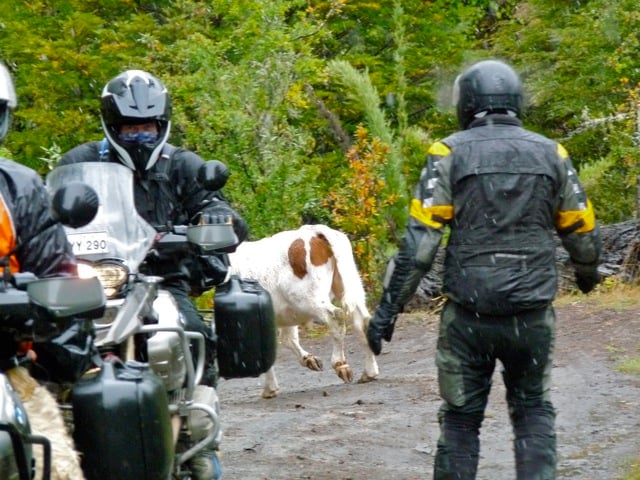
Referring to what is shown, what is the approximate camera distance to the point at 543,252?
5.47 metres

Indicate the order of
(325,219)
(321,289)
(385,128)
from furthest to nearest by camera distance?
(325,219), (385,128), (321,289)

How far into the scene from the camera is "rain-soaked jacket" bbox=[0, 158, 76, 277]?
13.0ft

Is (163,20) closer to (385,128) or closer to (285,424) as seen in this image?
(385,128)

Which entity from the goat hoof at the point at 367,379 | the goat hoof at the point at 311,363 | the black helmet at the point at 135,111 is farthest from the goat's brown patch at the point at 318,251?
the black helmet at the point at 135,111

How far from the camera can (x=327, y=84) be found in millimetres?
22016

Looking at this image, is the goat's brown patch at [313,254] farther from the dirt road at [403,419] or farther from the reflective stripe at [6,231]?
the reflective stripe at [6,231]

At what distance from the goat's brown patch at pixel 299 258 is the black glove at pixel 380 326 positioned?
6.68m

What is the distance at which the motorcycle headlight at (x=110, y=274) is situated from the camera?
4871 mm

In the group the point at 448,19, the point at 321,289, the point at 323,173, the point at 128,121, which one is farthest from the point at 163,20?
the point at 128,121

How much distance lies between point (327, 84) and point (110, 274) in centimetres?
1732

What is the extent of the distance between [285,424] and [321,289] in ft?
10.7

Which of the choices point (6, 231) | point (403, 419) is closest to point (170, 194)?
point (6, 231)

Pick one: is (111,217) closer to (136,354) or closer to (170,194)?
(136,354)

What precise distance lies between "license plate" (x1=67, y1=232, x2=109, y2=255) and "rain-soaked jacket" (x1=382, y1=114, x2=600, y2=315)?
1194 mm
